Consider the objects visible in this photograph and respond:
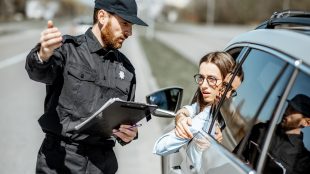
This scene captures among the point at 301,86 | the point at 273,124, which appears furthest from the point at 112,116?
the point at 301,86

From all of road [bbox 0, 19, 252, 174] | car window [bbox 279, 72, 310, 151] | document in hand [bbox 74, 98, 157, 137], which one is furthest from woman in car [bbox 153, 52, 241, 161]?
road [bbox 0, 19, 252, 174]

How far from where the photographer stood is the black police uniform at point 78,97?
9.53 ft

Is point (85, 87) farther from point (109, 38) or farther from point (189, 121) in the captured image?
point (189, 121)

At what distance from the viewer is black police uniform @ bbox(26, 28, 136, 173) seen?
9.53ft

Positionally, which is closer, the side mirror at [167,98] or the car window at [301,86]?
the car window at [301,86]

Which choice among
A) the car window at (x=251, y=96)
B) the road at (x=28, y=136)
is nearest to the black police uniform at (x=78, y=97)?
the car window at (x=251, y=96)

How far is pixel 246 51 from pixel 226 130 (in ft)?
1.44

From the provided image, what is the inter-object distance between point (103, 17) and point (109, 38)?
12cm

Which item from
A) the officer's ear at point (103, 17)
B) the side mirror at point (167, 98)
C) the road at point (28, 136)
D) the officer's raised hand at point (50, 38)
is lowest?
the road at point (28, 136)

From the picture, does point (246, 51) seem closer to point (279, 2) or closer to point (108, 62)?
point (108, 62)

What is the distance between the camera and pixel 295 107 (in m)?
2.23

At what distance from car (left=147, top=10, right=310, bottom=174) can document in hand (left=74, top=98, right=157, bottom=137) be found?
35 centimetres

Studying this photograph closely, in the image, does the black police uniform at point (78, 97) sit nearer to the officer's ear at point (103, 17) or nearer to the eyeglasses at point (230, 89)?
the officer's ear at point (103, 17)

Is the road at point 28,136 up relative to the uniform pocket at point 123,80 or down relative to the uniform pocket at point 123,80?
down
